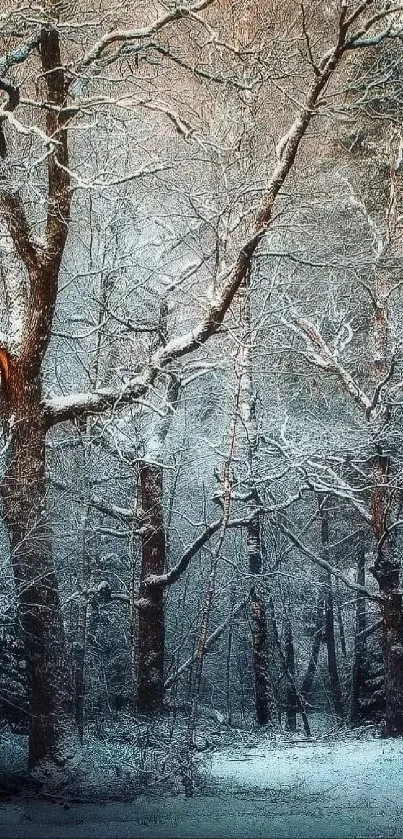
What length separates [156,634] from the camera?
1375 cm

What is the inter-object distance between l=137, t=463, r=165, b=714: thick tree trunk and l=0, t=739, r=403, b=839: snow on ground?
7.96 feet

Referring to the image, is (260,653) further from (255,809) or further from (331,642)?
(255,809)

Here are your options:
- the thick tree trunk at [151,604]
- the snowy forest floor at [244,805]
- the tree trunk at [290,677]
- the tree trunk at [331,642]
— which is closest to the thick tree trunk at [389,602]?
the snowy forest floor at [244,805]

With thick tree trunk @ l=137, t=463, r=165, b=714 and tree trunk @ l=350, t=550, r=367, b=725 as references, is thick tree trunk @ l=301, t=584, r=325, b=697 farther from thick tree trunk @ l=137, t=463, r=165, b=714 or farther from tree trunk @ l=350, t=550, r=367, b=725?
thick tree trunk @ l=137, t=463, r=165, b=714

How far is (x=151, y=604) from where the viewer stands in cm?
1378

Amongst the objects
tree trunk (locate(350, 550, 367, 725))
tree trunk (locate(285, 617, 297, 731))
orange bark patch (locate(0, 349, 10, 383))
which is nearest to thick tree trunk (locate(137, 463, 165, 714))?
orange bark patch (locate(0, 349, 10, 383))

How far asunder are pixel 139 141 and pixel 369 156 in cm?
564

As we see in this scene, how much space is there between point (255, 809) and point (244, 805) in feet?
0.66

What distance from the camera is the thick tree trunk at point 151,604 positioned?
13.3 metres

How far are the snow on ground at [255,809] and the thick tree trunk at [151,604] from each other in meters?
2.43

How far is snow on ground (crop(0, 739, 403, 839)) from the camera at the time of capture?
775 cm

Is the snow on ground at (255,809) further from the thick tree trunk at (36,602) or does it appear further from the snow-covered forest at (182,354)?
the thick tree trunk at (36,602)

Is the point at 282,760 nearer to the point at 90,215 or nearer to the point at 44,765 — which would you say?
the point at 44,765

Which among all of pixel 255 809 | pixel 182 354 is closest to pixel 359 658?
pixel 255 809
